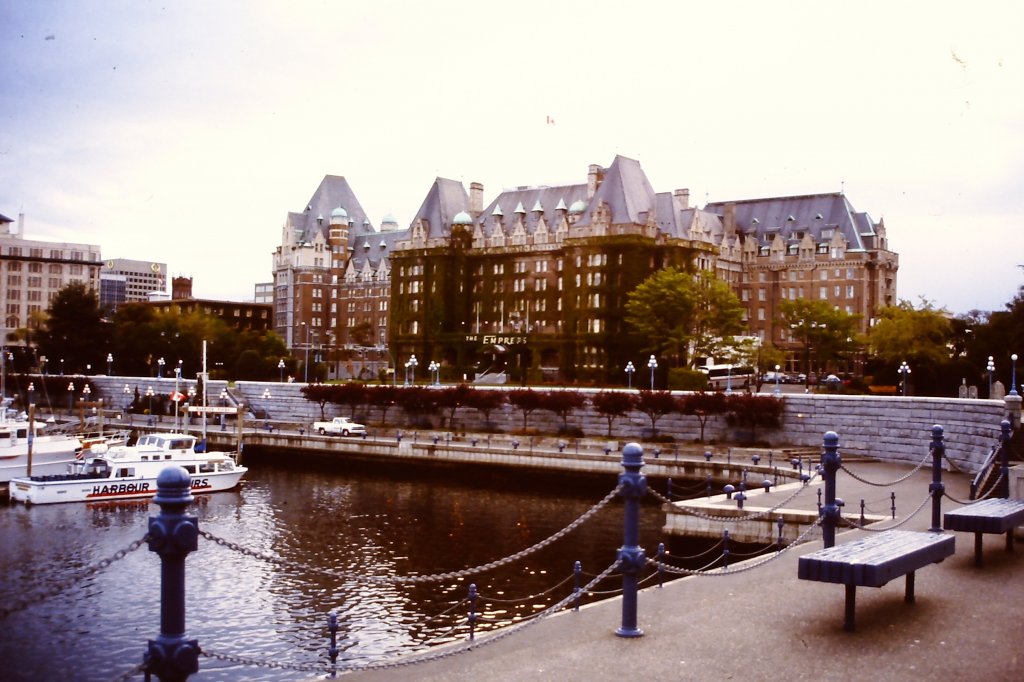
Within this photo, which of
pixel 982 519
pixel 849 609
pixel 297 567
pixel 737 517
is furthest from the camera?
pixel 737 517

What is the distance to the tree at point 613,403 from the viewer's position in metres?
63.1

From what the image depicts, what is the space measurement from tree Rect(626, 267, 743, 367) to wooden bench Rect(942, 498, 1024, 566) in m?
68.0

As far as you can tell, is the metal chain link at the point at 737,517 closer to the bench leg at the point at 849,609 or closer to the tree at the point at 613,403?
the bench leg at the point at 849,609

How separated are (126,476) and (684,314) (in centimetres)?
5072

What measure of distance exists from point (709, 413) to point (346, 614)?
3771 cm

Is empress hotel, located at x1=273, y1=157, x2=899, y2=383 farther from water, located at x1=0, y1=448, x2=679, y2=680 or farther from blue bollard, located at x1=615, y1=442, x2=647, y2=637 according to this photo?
blue bollard, located at x1=615, y1=442, x2=647, y2=637

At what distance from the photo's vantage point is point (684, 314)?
281 ft

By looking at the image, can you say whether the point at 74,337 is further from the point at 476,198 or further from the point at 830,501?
the point at 830,501

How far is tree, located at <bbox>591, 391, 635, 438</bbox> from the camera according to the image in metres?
63.1

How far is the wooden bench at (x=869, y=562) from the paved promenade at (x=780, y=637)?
0.53 meters

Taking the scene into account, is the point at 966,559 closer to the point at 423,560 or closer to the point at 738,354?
the point at 423,560

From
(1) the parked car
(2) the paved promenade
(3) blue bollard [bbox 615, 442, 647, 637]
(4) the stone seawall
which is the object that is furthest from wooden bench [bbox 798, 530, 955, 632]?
(1) the parked car

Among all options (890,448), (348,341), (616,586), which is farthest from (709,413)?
(348,341)

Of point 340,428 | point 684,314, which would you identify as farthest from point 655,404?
point 684,314
